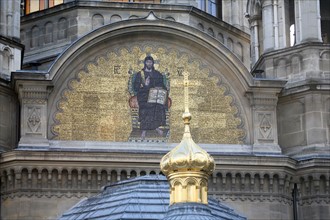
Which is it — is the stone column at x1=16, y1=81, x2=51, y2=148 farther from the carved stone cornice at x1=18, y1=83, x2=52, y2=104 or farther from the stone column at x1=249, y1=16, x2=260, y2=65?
the stone column at x1=249, y1=16, x2=260, y2=65

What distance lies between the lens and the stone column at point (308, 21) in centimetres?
3169

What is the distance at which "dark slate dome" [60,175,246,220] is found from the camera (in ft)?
82.7

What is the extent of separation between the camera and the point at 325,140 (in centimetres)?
3081

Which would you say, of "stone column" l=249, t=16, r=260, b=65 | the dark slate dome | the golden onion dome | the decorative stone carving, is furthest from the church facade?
the golden onion dome

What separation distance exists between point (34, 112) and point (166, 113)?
283 centimetres

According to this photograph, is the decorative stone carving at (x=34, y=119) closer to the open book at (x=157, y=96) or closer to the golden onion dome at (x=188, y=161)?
the open book at (x=157, y=96)

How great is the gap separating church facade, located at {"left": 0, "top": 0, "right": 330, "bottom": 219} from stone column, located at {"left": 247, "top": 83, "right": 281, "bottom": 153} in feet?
0.07

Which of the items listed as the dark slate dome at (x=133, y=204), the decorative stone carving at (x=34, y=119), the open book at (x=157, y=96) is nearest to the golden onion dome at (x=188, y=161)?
the dark slate dome at (x=133, y=204)

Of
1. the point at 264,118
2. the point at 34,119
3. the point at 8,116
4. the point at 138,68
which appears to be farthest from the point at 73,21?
the point at 264,118

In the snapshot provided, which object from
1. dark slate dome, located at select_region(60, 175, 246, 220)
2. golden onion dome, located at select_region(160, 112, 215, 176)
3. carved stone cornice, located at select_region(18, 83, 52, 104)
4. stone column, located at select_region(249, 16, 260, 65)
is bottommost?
dark slate dome, located at select_region(60, 175, 246, 220)

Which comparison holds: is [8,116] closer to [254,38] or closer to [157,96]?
[157,96]

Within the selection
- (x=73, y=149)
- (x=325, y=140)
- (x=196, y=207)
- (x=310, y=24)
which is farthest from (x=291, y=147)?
(x=196, y=207)

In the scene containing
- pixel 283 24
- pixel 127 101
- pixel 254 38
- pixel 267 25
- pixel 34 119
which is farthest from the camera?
pixel 254 38

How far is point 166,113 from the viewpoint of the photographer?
3075cm
